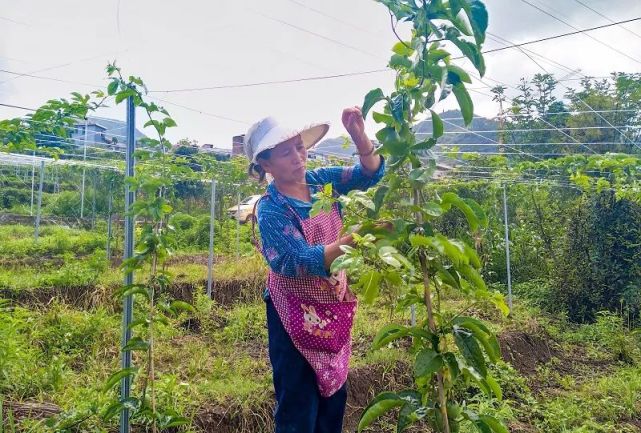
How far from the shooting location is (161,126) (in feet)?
6.12

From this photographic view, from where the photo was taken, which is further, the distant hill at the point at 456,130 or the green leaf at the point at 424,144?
the distant hill at the point at 456,130

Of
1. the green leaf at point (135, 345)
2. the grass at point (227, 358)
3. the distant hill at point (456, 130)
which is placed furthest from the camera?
the distant hill at point (456, 130)

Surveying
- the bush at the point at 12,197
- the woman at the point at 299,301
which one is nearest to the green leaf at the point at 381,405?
the woman at the point at 299,301

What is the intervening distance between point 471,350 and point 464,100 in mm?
509

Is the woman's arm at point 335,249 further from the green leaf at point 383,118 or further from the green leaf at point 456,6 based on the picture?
the green leaf at point 456,6

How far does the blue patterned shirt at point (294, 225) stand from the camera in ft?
4.42

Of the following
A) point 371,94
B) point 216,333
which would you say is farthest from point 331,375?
point 216,333

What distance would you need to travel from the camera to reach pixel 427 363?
99cm

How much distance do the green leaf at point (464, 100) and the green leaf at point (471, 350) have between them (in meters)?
0.45

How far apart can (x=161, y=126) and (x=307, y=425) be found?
1.18 m

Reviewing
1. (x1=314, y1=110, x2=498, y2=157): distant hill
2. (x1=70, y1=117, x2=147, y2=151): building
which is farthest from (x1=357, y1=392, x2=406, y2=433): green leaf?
(x1=70, y1=117, x2=147, y2=151): building

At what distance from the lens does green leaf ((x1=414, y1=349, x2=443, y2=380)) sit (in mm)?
976

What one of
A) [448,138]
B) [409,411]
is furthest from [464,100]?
[448,138]

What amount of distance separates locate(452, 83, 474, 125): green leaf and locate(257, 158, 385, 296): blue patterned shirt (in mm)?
500
